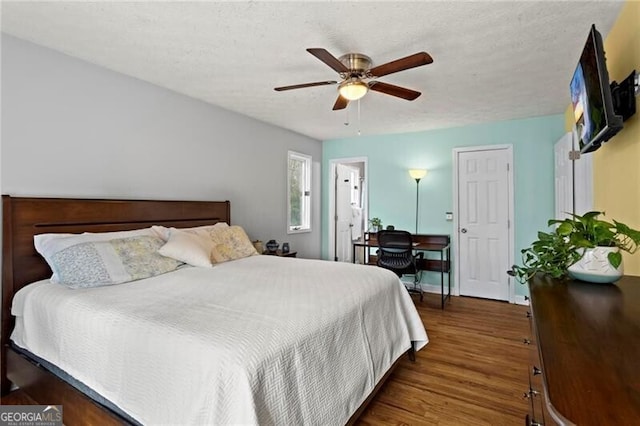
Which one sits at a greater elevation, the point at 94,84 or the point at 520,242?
the point at 94,84

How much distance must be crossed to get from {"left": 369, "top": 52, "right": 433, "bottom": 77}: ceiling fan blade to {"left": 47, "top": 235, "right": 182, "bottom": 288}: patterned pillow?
2.11 metres

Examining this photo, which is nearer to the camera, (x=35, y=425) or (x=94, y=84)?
(x=35, y=425)

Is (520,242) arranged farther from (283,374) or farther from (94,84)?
(94,84)

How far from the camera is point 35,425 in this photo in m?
1.76

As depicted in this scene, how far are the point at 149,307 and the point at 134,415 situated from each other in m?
0.47

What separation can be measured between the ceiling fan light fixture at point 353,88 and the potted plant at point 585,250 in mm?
1581

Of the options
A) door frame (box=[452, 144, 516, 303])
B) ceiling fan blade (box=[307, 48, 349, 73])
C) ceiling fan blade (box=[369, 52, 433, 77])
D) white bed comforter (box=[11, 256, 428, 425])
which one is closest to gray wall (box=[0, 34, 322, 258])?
white bed comforter (box=[11, 256, 428, 425])

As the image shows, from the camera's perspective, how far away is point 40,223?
2.23 metres

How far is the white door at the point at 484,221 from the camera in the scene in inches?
169

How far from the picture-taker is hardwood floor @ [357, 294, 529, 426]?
6.40ft

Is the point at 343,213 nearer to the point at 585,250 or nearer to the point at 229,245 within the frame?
the point at 229,245

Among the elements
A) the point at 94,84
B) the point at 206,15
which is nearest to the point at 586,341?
the point at 206,15

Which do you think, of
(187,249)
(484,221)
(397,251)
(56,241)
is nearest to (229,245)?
(187,249)

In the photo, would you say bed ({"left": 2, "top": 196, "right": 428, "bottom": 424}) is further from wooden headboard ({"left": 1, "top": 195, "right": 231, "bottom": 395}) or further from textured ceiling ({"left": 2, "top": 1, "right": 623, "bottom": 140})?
textured ceiling ({"left": 2, "top": 1, "right": 623, "bottom": 140})
